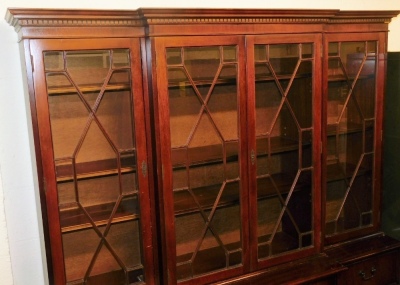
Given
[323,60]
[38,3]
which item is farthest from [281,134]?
[38,3]

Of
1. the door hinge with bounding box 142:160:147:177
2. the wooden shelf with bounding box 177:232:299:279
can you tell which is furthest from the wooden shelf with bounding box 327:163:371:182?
the door hinge with bounding box 142:160:147:177

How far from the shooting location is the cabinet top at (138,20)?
4.92 feet

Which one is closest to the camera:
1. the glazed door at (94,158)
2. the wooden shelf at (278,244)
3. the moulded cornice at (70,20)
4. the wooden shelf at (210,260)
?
the moulded cornice at (70,20)

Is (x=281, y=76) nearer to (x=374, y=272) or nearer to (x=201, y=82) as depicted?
(x=201, y=82)

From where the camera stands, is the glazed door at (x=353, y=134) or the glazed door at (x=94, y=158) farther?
the glazed door at (x=353, y=134)

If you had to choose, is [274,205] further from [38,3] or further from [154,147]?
[38,3]

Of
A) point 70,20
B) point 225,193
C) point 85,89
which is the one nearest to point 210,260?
point 225,193

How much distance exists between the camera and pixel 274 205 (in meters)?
2.03

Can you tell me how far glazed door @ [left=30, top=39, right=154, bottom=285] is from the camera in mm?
1597

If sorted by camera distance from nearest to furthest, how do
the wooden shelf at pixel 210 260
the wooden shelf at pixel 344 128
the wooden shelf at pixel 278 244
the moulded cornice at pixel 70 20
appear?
1. the moulded cornice at pixel 70 20
2. the wooden shelf at pixel 210 260
3. the wooden shelf at pixel 278 244
4. the wooden shelf at pixel 344 128

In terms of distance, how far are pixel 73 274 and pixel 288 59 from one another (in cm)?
132

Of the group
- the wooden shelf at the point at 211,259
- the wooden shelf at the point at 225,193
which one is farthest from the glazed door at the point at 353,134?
the wooden shelf at the point at 211,259

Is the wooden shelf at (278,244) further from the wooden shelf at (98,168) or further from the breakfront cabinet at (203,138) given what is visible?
the wooden shelf at (98,168)

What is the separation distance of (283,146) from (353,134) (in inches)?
18.0
